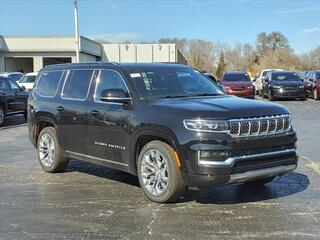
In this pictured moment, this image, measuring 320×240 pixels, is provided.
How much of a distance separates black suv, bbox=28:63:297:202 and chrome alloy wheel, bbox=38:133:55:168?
0.26ft

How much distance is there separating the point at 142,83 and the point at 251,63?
96252mm

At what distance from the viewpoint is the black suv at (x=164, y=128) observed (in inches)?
261

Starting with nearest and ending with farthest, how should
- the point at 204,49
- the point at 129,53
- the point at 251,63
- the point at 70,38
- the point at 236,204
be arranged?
1. the point at 236,204
2. the point at 70,38
3. the point at 129,53
4. the point at 251,63
5. the point at 204,49

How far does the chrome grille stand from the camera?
6.64m

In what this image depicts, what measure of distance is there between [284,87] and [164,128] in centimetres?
2507

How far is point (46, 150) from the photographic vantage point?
9680 millimetres

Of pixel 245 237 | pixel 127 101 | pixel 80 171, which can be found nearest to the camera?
pixel 245 237

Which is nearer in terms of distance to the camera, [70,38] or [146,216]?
[146,216]

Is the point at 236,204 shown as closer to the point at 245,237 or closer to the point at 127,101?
the point at 245,237

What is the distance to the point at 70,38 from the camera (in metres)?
68.4

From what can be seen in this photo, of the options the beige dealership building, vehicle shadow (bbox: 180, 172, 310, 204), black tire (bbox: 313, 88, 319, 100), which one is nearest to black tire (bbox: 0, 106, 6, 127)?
vehicle shadow (bbox: 180, 172, 310, 204)

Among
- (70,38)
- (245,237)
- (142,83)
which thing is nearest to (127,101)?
(142,83)

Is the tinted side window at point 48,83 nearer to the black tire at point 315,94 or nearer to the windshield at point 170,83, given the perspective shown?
the windshield at point 170,83

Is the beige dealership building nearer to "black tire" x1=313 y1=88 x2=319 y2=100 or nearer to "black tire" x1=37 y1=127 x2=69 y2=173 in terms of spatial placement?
"black tire" x1=313 y1=88 x2=319 y2=100
